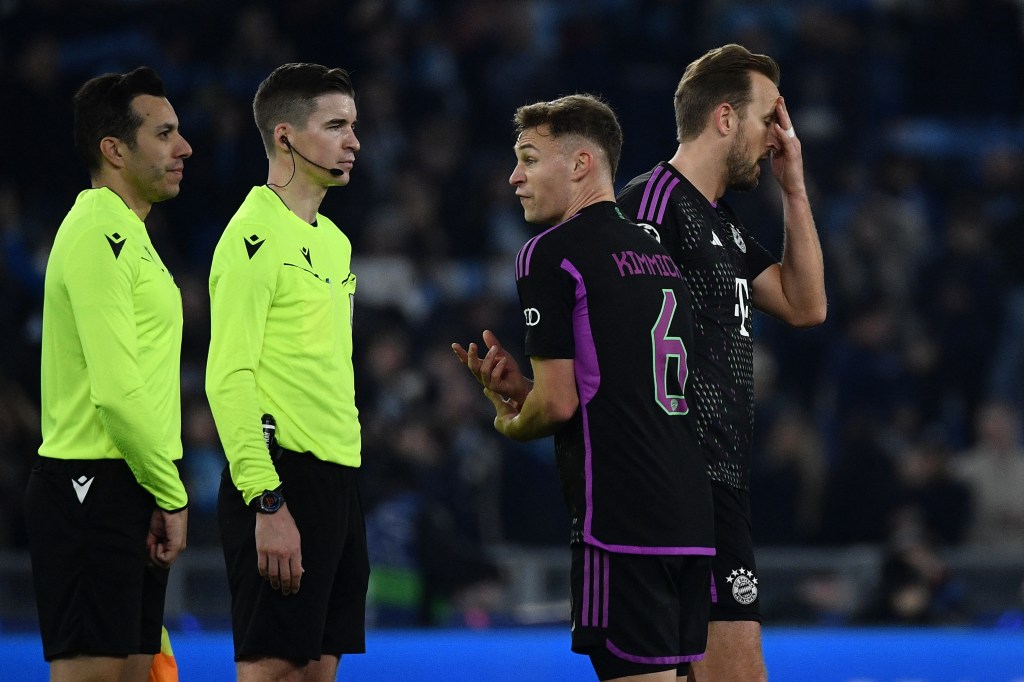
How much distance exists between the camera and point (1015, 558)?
7.27m

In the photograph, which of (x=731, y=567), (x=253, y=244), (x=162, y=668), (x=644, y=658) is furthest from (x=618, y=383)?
(x=162, y=668)

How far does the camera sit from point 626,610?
11.1 feet

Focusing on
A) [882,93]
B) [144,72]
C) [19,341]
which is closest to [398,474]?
[19,341]

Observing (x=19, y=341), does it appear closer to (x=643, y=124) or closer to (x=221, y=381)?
(x=643, y=124)

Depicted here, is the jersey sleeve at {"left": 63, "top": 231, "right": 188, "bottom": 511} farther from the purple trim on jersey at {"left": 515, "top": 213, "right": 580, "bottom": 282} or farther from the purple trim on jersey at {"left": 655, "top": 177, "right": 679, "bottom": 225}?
the purple trim on jersey at {"left": 655, "top": 177, "right": 679, "bottom": 225}

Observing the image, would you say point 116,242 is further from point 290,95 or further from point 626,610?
point 626,610

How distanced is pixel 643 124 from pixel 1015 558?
14.1 ft

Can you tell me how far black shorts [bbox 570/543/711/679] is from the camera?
3365 mm

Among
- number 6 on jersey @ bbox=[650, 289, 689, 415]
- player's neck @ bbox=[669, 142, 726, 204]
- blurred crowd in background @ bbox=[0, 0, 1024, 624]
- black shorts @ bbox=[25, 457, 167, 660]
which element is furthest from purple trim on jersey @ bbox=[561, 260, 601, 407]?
blurred crowd in background @ bbox=[0, 0, 1024, 624]

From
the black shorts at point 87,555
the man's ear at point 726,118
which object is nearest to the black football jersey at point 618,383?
the man's ear at point 726,118


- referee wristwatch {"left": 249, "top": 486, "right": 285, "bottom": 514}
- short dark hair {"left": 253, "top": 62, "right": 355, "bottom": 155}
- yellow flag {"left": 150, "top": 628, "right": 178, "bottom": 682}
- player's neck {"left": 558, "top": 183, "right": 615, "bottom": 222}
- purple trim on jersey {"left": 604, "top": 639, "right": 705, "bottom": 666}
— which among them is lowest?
yellow flag {"left": 150, "top": 628, "right": 178, "bottom": 682}

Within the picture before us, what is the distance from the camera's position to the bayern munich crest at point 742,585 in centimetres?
389

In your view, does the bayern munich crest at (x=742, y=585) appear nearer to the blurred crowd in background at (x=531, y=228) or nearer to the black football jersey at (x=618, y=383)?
the black football jersey at (x=618, y=383)

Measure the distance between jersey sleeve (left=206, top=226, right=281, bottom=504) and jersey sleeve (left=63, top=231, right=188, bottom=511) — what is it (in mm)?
190
